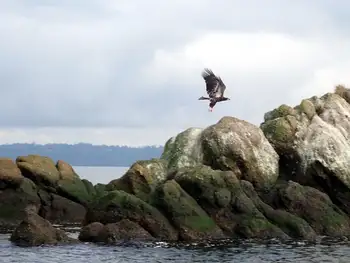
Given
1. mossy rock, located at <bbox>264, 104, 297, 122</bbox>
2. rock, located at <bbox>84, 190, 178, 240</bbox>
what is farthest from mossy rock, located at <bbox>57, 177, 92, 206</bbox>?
mossy rock, located at <bbox>264, 104, 297, 122</bbox>

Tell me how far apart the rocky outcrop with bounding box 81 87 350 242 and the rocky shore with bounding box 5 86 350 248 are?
0.07m

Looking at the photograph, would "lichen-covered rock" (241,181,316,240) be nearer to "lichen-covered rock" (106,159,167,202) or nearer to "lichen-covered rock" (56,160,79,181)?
"lichen-covered rock" (106,159,167,202)

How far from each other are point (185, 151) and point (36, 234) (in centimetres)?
1680

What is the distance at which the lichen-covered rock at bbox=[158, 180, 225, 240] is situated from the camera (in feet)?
135

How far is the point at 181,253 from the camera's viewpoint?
37.2 m

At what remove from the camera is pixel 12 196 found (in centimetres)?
5228

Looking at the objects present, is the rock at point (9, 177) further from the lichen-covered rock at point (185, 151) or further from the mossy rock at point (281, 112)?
the mossy rock at point (281, 112)

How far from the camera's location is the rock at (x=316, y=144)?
1987 inches

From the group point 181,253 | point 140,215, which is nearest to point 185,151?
point 140,215

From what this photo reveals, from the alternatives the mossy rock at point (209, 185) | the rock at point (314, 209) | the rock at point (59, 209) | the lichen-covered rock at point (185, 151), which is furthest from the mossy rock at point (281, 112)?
the rock at point (59, 209)

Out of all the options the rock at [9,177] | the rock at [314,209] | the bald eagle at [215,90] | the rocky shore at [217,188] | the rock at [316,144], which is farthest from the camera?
the rock at [9,177]

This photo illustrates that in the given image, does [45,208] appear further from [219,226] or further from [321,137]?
[321,137]

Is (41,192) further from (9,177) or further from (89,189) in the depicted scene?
(89,189)

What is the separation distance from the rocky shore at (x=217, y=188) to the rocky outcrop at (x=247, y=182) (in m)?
0.07
